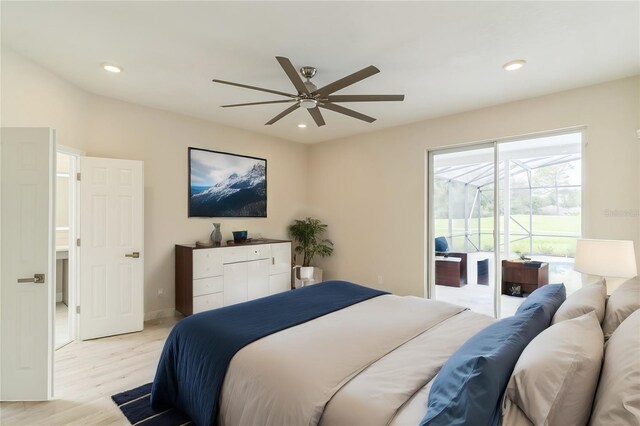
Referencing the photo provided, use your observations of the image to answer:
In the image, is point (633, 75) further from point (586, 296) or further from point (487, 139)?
point (586, 296)

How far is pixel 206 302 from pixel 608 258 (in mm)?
4243

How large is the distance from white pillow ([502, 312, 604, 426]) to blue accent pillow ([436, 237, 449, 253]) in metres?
3.56

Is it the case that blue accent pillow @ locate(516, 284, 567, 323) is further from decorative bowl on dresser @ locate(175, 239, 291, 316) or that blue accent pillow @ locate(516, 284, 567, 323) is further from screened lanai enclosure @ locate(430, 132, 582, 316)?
decorative bowl on dresser @ locate(175, 239, 291, 316)

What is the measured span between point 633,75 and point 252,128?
4.68 meters

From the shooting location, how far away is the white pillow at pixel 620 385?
873mm

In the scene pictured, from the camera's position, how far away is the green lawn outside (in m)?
3.66

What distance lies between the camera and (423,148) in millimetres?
4664

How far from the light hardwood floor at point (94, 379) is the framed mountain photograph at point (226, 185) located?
72.1 inches

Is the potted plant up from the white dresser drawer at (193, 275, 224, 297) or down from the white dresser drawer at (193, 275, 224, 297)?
up

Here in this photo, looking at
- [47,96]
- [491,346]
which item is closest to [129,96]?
[47,96]

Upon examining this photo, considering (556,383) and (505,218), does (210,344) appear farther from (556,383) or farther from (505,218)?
(505,218)

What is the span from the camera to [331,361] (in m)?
1.59

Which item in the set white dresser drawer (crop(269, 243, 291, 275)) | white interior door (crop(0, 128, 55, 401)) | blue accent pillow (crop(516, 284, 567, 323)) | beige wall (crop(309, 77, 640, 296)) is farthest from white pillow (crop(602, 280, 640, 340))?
white dresser drawer (crop(269, 243, 291, 275))

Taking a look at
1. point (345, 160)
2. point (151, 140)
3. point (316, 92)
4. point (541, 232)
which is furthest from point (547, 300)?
point (151, 140)
